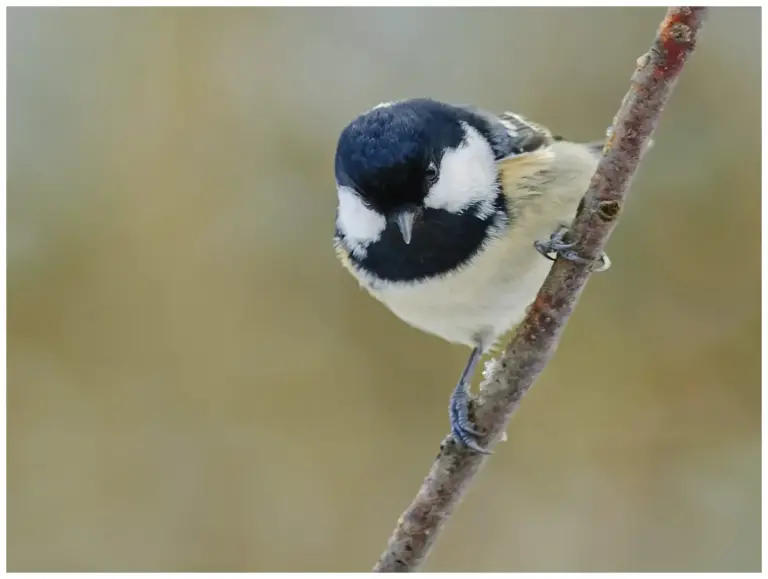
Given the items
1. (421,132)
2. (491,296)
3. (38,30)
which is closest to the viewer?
(421,132)

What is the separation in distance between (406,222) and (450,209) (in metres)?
0.06

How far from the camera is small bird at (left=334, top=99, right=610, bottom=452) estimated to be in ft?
2.80

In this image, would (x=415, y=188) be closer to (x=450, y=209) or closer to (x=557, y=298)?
(x=450, y=209)

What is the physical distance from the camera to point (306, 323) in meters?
1.80

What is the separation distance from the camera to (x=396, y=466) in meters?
1.78

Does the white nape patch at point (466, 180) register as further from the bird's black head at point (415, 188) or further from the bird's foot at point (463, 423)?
the bird's foot at point (463, 423)

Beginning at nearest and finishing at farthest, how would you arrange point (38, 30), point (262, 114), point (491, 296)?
point (491, 296) < point (38, 30) < point (262, 114)

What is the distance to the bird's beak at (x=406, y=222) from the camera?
854 mm

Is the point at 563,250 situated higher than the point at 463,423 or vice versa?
the point at 563,250

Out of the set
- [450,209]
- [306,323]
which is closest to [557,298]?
[450,209]

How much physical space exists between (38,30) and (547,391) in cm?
131

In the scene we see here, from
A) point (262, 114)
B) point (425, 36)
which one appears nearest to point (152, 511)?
point (262, 114)

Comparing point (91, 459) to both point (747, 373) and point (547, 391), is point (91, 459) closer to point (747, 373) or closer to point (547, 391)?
point (547, 391)

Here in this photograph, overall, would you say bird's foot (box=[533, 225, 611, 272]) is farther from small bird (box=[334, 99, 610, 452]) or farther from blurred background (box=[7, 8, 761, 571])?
blurred background (box=[7, 8, 761, 571])
